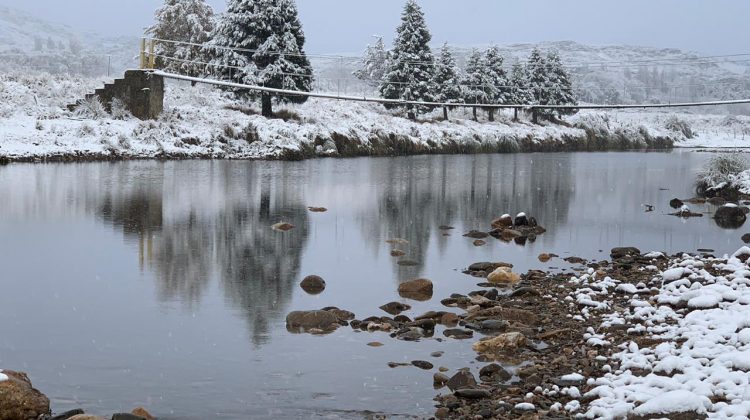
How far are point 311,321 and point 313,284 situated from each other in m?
2.21

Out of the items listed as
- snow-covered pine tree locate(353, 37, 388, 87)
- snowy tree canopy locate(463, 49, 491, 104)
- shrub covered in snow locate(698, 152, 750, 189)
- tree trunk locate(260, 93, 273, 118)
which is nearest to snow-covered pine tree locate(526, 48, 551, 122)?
snowy tree canopy locate(463, 49, 491, 104)

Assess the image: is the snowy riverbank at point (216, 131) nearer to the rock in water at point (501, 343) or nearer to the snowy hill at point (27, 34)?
the rock in water at point (501, 343)

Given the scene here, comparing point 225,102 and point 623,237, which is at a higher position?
point 225,102

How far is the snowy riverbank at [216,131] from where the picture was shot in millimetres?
31531

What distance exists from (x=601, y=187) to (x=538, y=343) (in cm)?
2286

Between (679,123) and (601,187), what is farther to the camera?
(679,123)

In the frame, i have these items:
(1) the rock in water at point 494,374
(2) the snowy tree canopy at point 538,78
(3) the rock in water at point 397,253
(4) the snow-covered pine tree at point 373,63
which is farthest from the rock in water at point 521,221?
(4) the snow-covered pine tree at point 373,63

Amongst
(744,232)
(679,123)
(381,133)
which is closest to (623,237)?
(744,232)

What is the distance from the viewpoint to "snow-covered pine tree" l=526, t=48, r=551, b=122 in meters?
69.4

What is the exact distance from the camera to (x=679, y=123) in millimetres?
81500

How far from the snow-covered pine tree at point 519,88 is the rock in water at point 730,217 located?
140 ft

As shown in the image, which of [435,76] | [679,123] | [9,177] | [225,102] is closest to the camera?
[9,177]

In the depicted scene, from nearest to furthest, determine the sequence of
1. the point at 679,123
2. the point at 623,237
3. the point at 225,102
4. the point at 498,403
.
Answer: the point at 498,403 → the point at 623,237 → the point at 225,102 → the point at 679,123

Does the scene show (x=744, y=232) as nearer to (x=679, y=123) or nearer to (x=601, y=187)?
(x=601, y=187)
